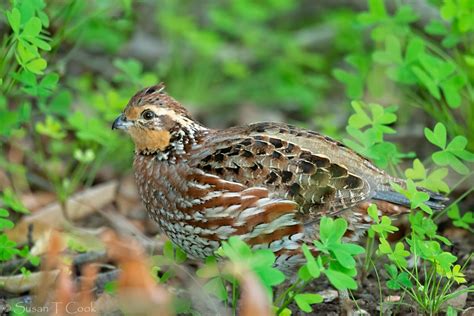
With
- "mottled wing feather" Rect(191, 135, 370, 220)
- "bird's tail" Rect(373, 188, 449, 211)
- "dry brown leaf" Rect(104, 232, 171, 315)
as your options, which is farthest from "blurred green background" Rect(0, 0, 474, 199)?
"dry brown leaf" Rect(104, 232, 171, 315)

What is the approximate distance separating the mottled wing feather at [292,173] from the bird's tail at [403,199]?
0.33 feet

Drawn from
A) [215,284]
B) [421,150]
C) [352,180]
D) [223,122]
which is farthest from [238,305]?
[223,122]

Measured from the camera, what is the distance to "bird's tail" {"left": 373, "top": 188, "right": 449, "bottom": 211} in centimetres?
477

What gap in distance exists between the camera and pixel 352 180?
4.77m

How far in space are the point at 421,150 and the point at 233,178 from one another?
9.27 feet

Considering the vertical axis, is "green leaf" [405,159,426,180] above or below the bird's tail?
above

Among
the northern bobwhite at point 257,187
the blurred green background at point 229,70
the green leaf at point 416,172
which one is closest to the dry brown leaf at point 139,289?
the northern bobwhite at point 257,187

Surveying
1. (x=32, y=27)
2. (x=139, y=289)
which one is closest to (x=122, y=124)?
(x=32, y=27)

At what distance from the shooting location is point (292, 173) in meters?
4.71

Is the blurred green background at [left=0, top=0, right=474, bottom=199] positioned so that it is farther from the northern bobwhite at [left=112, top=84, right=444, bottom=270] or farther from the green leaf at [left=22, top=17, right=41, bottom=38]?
the northern bobwhite at [left=112, top=84, right=444, bottom=270]

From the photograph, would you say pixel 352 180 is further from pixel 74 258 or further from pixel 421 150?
pixel 421 150

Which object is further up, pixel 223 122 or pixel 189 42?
pixel 189 42

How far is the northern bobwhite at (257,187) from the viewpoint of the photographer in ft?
15.3

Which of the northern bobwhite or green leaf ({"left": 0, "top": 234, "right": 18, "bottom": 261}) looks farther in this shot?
green leaf ({"left": 0, "top": 234, "right": 18, "bottom": 261})
